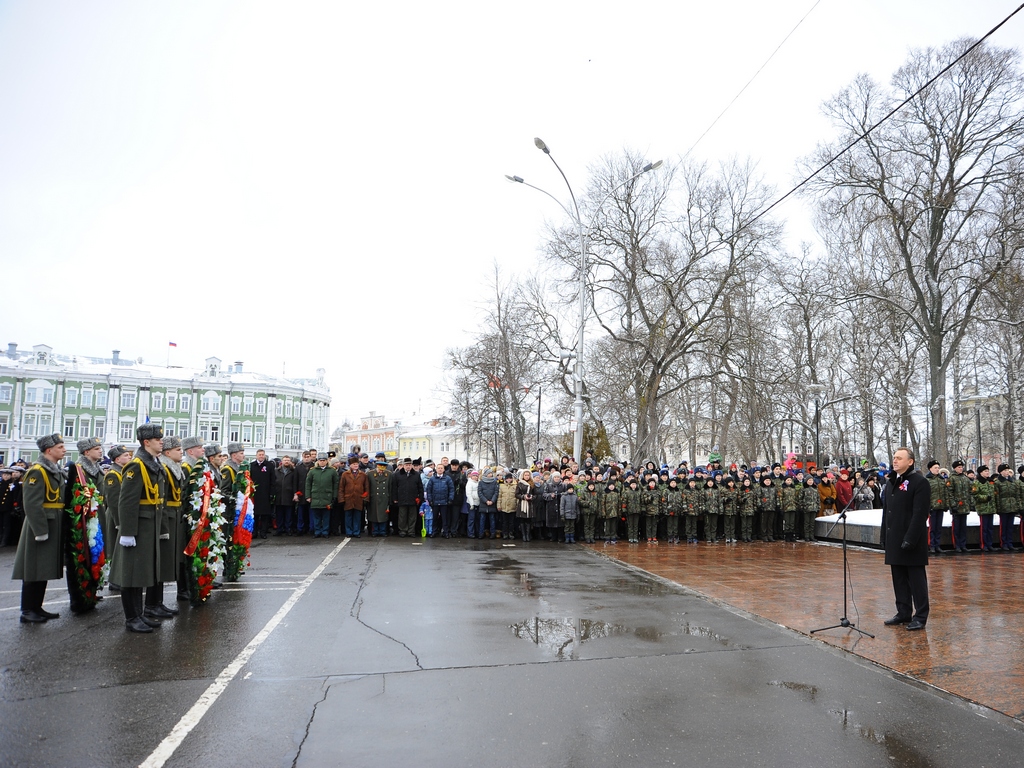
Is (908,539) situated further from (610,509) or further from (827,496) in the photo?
(827,496)

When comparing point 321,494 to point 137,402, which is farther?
point 137,402

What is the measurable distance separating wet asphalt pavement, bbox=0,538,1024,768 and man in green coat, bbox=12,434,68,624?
32cm

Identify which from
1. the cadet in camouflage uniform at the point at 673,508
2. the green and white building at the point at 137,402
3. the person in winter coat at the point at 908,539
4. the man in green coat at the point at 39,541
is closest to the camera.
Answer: the man in green coat at the point at 39,541

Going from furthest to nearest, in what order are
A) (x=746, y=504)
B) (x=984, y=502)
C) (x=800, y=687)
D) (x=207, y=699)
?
(x=746, y=504) → (x=984, y=502) → (x=800, y=687) → (x=207, y=699)

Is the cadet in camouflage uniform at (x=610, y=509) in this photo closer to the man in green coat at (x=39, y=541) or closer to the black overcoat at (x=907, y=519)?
the black overcoat at (x=907, y=519)

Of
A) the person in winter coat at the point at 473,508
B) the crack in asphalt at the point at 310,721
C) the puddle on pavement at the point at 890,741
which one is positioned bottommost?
the puddle on pavement at the point at 890,741

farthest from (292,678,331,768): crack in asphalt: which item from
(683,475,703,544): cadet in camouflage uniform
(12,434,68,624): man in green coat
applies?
(683,475,703,544): cadet in camouflage uniform

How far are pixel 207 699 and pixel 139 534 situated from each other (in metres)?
2.79

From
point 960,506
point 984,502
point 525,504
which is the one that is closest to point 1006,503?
point 984,502

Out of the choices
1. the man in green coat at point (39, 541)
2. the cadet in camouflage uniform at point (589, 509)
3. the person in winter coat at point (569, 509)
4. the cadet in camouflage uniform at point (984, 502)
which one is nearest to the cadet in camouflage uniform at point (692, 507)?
the cadet in camouflage uniform at point (589, 509)

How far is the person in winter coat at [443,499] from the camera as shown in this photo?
16.8m

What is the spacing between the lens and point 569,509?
54.3 ft

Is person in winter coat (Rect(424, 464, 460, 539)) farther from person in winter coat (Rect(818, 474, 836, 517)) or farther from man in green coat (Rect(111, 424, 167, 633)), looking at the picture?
person in winter coat (Rect(818, 474, 836, 517))

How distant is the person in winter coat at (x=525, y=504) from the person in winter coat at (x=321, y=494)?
418cm
